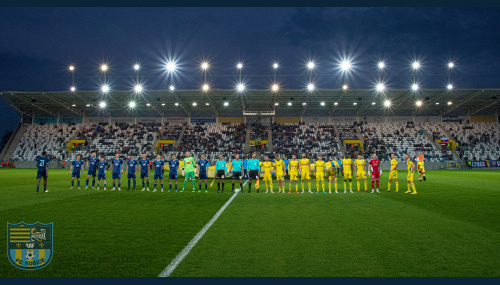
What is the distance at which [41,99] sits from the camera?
46.2 metres

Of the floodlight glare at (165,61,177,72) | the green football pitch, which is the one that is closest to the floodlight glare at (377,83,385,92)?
the floodlight glare at (165,61,177,72)

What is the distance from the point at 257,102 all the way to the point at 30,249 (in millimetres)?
43490

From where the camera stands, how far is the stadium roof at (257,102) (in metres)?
43.1

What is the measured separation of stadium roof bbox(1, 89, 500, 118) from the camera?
43062 mm

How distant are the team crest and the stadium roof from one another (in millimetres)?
37531

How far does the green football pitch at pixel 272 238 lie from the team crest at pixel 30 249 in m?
0.14

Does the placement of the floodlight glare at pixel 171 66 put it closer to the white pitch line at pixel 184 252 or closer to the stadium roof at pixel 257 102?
the stadium roof at pixel 257 102

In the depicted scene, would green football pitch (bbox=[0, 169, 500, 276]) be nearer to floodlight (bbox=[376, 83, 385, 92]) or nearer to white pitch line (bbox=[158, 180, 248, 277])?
white pitch line (bbox=[158, 180, 248, 277])

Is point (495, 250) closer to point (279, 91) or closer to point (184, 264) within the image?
point (184, 264)

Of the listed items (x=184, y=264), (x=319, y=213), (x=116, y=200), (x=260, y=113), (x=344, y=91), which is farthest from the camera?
(x=260, y=113)

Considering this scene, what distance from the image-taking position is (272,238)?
6.41m

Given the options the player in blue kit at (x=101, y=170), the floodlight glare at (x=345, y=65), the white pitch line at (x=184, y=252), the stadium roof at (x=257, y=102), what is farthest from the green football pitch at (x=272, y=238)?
the stadium roof at (x=257, y=102)

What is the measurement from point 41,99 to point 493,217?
54.5 meters

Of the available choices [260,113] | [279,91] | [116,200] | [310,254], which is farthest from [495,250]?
[260,113]
